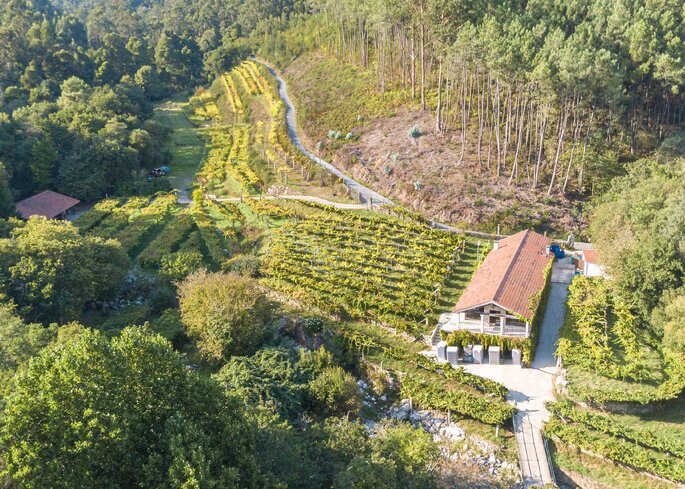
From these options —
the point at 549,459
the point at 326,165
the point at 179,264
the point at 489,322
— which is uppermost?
the point at 326,165

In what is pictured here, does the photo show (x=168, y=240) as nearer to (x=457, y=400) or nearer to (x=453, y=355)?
(x=453, y=355)

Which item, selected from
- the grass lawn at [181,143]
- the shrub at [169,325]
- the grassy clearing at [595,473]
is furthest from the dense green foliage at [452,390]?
the grass lawn at [181,143]

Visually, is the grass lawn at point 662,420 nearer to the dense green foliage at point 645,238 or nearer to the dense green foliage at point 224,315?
the dense green foliage at point 645,238

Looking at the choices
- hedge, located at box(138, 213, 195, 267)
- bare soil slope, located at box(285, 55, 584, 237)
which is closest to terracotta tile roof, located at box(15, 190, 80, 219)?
hedge, located at box(138, 213, 195, 267)

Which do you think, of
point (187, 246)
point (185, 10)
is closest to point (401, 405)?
point (187, 246)

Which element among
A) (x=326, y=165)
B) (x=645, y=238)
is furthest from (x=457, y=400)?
(x=326, y=165)

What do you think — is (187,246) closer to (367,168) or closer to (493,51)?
(367,168)

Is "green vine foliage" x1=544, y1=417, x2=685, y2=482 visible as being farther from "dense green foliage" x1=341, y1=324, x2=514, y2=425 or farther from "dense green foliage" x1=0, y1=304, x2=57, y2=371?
"dense green foliage" x1=0, y1=304, x2=57, y2=371
